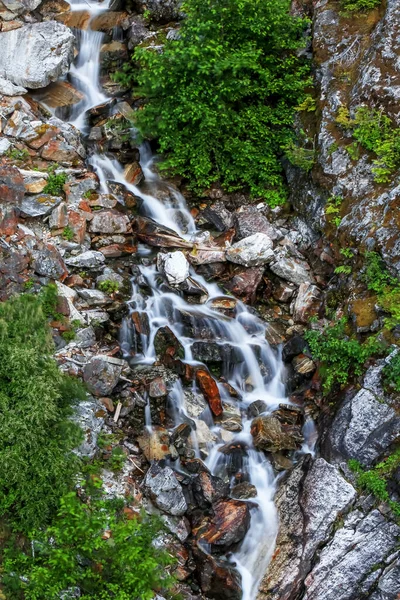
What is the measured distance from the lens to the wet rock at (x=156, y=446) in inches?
340

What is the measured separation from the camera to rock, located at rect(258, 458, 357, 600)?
7.82 metres

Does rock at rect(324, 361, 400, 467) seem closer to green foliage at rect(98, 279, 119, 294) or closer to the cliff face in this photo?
the cliff face

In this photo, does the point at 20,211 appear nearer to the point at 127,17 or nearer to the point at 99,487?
the point at 99,487

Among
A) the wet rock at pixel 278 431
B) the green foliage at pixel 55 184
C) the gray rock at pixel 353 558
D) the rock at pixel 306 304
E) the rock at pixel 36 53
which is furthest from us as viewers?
the rock at pixel 36 53

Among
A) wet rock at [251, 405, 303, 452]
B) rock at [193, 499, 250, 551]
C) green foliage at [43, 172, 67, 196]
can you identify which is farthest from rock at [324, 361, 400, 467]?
green foliage at [43, 172, 67, 196]

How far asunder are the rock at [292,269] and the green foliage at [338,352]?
1513mm

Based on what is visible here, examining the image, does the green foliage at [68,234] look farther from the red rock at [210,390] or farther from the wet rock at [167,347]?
the red rock at [210,390]

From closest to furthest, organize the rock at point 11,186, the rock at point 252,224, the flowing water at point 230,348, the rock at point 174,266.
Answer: the flowing water at point 230,348, the rock at point 11,186, the rock at point 174,266, the rock at point 252,224

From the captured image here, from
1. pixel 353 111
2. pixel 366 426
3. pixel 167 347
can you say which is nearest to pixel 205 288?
pixel 167 347

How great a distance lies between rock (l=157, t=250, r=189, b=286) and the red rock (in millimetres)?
1896

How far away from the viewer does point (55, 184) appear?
35.9ft

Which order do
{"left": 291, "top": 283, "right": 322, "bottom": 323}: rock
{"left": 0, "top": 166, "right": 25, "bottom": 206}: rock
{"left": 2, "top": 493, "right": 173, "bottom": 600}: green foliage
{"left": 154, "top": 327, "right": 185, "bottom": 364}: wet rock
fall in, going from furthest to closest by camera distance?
{"left": 291, "top": 283, "right": 322, "bottom": 323}: rock < {"left": 0, "top": 166, "right": 25, "bottom": 206}: rock < {"left": 154, "top": 327, "right": 185, "bottom": 364}: wet rock < {"left": 2, "top": 493, "right": 173, "bottom": 600}: green foliage

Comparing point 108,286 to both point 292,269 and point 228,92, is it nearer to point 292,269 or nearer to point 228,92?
point 292,269

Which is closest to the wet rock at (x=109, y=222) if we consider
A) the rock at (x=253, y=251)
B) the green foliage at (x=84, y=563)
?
the rock at (x=253, y=251)
